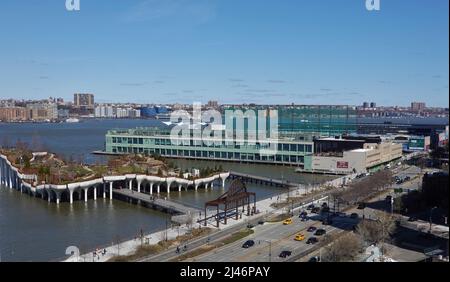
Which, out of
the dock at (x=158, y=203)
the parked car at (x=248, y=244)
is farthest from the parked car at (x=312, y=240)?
the dock at (x=158, y=203)

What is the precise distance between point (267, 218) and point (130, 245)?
128 inches

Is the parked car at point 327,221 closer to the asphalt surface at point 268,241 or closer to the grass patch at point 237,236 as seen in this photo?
the asphalt surface at point 268,241

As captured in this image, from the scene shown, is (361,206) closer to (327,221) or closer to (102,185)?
(327,221)

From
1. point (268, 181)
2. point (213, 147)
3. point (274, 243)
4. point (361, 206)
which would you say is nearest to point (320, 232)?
point (274, 243)

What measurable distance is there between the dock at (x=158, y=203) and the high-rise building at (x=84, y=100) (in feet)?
262

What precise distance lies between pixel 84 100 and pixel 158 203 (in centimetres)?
8450

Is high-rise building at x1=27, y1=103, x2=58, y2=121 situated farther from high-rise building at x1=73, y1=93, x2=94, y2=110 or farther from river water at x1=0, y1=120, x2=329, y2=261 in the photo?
river water at x1=0, y1=120, x2=329, y2=261

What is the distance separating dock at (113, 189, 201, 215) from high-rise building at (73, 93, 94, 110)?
79.7 meters

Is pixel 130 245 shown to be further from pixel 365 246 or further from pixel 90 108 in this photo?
pixel 90 108

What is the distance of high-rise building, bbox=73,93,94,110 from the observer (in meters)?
91.7

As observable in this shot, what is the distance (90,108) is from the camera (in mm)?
89562
